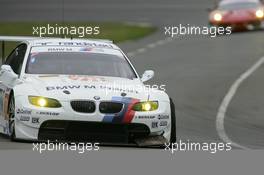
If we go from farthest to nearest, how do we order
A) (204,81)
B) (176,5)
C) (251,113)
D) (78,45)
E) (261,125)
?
A: (176,5)
(204,81)
(251,113)
(261,125)
(78,45)

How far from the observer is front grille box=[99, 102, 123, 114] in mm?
13039

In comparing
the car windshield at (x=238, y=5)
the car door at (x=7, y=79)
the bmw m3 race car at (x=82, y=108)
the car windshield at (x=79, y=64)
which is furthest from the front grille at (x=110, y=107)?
the car windshield at (x=238, y=5)

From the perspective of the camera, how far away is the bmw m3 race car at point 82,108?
42.6ft

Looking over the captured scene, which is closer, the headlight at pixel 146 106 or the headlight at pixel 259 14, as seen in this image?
the headlight at pixel 146 106

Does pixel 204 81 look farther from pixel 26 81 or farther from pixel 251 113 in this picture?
pixel 26 81

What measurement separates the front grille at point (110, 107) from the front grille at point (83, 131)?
0.15 m

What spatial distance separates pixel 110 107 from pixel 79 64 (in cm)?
150

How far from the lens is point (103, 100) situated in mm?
13070

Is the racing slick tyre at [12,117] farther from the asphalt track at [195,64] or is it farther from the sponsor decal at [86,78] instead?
the sponsor decal at [86,78]

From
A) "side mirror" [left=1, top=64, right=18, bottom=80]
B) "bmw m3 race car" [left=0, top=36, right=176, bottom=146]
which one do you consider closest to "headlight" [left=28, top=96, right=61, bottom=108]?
"bmw m3 race car" [left=0, top=36, right=176, bottom=146]

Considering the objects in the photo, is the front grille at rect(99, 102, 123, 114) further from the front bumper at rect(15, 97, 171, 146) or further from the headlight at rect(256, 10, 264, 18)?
the headlight at rect(256, 10, 264, 18)

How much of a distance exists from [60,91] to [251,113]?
792 cm

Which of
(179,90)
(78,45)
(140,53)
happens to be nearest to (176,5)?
(140,53)

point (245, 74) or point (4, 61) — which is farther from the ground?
point (4, 61)
